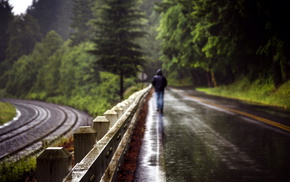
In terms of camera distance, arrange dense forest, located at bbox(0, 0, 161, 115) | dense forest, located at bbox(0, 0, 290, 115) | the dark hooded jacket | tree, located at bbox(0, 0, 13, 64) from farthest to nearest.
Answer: tree, located at bbox(0, 0, 13, 64) < dense forest, located at bbox(0, 0, 161, 115) < dense forest, located at bbox(0, 0, 290, 115) < the dark hooded jacket

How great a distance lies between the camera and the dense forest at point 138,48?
24.8 m

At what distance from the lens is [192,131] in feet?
37.3

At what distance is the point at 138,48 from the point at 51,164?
40807mm

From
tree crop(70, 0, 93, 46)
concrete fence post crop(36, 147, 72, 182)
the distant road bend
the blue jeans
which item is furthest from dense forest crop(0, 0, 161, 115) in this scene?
concrete fence post crop(36, 147, 72, 182)

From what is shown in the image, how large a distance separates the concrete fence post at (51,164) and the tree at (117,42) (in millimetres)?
38442

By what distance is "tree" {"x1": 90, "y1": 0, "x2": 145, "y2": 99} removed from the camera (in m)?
41.9

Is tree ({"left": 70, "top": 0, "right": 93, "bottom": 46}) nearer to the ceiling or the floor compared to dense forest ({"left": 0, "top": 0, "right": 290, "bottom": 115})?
nearer to the ceiling

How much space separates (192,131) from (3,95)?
6898 centimetres

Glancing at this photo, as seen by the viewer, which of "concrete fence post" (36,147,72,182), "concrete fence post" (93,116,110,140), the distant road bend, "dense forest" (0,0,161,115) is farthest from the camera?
"dense forest" (0,0,161,115)

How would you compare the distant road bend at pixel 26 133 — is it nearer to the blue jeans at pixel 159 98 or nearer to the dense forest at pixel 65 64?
the blue jeans at pixel 159 98

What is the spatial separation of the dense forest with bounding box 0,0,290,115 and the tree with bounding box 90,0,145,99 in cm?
12

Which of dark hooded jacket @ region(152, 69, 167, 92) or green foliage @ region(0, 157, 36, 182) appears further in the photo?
dark hooded jacket @ region(152, 69, 167, 92)

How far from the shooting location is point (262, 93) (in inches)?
1033

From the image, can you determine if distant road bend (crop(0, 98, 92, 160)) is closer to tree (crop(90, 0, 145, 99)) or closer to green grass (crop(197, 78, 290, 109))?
tree (crop(90, 0, 145, 99))
